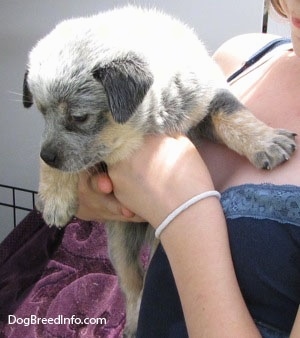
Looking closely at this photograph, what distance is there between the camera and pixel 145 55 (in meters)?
1.16

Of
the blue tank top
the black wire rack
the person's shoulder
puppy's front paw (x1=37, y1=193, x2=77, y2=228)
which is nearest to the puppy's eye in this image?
puppy's front paw (x1=37, y1=193, x2=77, y2=228)

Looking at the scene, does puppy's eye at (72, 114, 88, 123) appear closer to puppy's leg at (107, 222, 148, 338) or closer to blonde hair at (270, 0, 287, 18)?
puppy's leg at (107, 222, 148, 338)

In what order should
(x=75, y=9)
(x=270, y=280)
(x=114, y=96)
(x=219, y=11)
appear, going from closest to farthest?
(x=270, y=280)
(x=114, y=96)
(x=219, y=11)
(x=75, y=9)

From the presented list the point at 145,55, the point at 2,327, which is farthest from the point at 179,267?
the point at 2,327

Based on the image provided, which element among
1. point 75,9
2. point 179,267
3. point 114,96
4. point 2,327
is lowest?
point 2,327

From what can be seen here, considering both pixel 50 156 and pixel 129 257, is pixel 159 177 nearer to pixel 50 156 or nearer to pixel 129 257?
pixel 50 156

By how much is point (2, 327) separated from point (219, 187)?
1140 mm

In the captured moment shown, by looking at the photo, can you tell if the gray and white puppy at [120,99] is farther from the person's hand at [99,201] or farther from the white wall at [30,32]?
the white wall at [30,32]

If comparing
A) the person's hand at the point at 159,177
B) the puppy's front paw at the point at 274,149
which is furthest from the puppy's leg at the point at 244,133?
the person's hand at the point at 159,177

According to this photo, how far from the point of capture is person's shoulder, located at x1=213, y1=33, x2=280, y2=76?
1.44m

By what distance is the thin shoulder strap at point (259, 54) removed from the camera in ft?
4.42

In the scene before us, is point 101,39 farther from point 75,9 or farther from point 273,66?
point 75,9

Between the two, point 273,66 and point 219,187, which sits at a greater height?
point 273,66

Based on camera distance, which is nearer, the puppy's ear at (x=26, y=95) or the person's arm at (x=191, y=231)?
the person's arm at (x=191, y=231)
